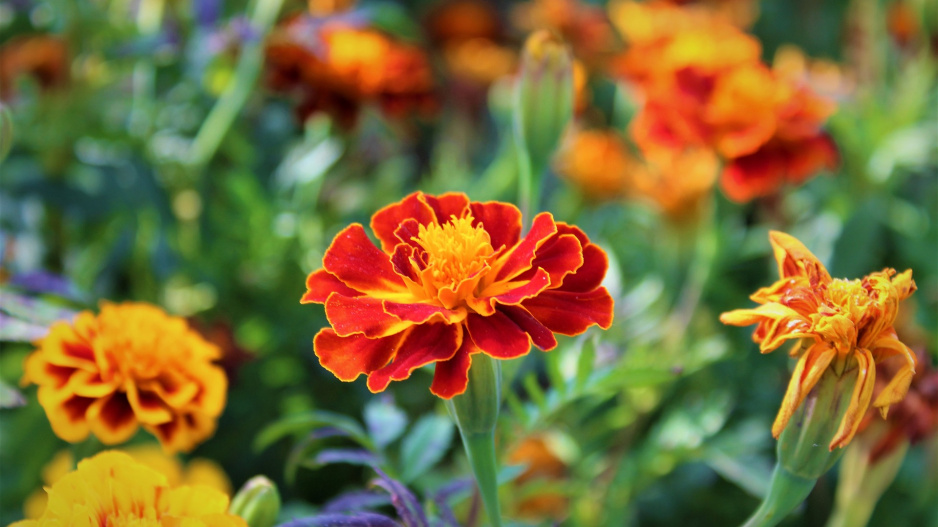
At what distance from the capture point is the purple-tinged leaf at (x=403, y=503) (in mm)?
426

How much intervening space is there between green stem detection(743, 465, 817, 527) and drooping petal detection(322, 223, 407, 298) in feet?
0.70

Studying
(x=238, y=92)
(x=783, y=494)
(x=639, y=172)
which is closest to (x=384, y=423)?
(x=783, y=494)

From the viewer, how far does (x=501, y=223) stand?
466 mm

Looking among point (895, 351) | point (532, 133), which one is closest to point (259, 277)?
point (532, 133)

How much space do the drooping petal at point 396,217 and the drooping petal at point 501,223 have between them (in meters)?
0.03

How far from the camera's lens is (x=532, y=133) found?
649 mm

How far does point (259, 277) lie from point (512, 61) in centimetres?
67

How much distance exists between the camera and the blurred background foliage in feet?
Answer: 2.58

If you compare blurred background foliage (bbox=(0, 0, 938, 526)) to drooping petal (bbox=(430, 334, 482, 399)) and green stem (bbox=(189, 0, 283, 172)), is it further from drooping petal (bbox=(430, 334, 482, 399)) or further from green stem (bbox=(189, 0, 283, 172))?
drooping petal (bbox=(430, 334, 482, 399))

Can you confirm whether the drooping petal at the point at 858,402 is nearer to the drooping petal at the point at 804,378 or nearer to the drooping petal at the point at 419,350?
the drooping petal at the point at 804,378

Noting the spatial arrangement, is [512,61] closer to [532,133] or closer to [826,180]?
[826,180]

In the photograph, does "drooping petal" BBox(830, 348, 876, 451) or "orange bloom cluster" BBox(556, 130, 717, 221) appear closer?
"drooping petal" BBox(830, 348, 876, 451)

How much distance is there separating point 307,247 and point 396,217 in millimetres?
391

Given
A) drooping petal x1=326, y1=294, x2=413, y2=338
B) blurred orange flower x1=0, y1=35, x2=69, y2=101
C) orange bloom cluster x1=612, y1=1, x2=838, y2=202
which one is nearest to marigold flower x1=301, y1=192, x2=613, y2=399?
drooping petal x1=326, y1=294, x2=413, y2=338
